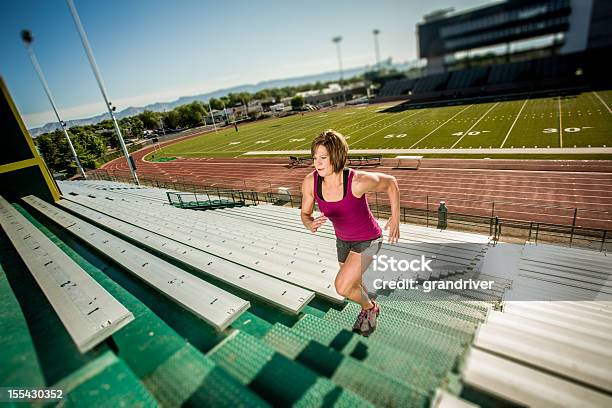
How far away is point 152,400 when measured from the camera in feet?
7.34

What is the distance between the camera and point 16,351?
2.65 meters

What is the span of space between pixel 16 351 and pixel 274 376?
2382 millimetres

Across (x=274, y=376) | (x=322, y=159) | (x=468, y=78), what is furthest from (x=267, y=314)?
(x=468, y=78)

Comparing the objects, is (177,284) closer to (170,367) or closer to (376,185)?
(170,367)

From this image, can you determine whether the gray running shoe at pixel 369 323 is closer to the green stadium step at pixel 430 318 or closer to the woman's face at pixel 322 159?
the green stadium step at pixel 430 318

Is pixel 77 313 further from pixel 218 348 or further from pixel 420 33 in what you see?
pixel 420 33

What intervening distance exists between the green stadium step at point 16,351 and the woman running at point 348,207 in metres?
2.80

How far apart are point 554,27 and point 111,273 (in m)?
90.8

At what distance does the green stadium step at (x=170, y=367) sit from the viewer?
2229 mm

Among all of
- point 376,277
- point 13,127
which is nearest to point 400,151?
point 376,277

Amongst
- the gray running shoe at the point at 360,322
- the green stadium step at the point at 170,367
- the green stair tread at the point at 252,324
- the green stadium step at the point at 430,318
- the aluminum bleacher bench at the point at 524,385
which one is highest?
the green stadium step at the point at 170,367

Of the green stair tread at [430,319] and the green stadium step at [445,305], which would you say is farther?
the green stadium step at [445,305]

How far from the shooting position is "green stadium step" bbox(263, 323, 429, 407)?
228cm

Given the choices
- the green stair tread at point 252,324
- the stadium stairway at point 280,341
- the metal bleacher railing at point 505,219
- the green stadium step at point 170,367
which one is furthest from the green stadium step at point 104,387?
the metal bleacher railing at point 505,219
